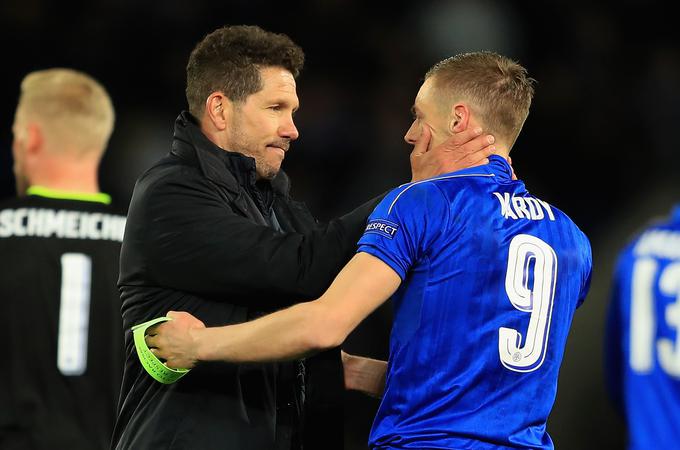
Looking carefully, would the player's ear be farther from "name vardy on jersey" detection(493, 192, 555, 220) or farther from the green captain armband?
"name vardy on jersey" detection(493, 192, 555, 220)

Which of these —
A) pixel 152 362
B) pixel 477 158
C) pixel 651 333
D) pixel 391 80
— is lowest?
pixel 152 362

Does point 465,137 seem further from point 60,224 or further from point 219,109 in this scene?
point 60,224

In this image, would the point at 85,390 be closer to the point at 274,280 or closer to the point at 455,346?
the point at 274,280

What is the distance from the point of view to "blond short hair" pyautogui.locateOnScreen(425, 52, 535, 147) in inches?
129

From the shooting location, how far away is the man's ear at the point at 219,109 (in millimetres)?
4031

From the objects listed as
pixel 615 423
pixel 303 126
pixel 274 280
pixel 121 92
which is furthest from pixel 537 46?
pixel 274 280

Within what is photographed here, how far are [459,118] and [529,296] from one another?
2.10ft

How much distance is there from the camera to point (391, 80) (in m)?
9.43

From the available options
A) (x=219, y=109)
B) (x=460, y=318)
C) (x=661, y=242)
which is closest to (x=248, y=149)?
(x=219, y=109)

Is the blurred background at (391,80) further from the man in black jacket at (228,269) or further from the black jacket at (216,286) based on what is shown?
the black jacket at (216,286)

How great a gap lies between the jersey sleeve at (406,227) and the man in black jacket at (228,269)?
0.26 metres

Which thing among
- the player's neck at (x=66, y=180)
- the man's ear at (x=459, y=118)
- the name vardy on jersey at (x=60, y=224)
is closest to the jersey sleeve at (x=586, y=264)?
the man's ear at (x=459, y=118)

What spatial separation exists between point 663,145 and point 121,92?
189 inches

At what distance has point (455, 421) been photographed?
2.93 m
